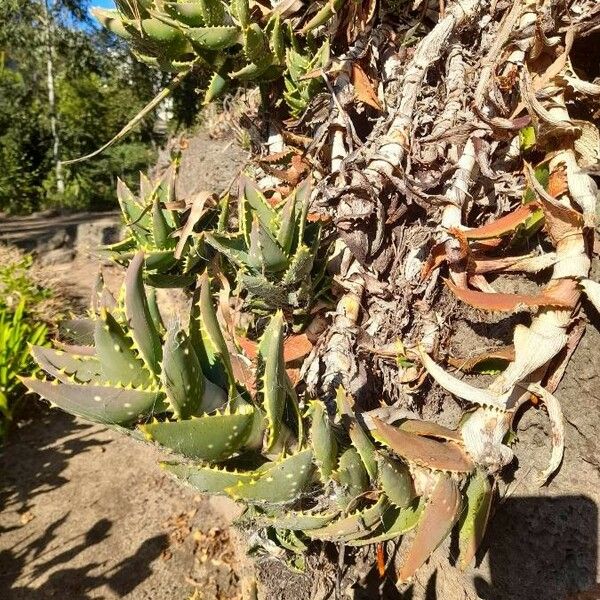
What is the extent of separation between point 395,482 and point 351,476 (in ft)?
0.23

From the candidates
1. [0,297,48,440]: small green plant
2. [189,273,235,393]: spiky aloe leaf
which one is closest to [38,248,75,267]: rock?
[0,297,48,440]: small green plant

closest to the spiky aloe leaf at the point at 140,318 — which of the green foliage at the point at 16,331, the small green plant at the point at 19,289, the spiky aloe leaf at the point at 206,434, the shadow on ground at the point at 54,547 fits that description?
the spiky aloe leaf at the point at 206,434

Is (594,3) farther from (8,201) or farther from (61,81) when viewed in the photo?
(61,81)

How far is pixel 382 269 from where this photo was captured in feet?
3.66

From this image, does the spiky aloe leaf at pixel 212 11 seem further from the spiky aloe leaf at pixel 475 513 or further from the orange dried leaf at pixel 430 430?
the spiky aloe leaf at pixel 475 513

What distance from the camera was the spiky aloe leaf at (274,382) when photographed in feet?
2.32

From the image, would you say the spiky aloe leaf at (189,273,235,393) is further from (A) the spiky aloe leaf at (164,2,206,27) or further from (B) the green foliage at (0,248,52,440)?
(B) the green foliage at (0,248,52,440)

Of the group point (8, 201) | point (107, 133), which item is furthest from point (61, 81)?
point (8, 201)

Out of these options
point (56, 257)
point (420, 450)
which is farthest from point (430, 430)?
point (56, 257)

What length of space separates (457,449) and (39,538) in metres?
2.40

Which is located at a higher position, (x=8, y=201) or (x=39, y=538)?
(x=8, y=201)

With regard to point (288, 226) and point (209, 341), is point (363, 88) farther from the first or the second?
point (209, 341)

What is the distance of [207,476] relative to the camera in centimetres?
69

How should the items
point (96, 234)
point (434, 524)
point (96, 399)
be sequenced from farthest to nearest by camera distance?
1. point (96, 234)
2. point (434, 524)
3. point (96, 399)
